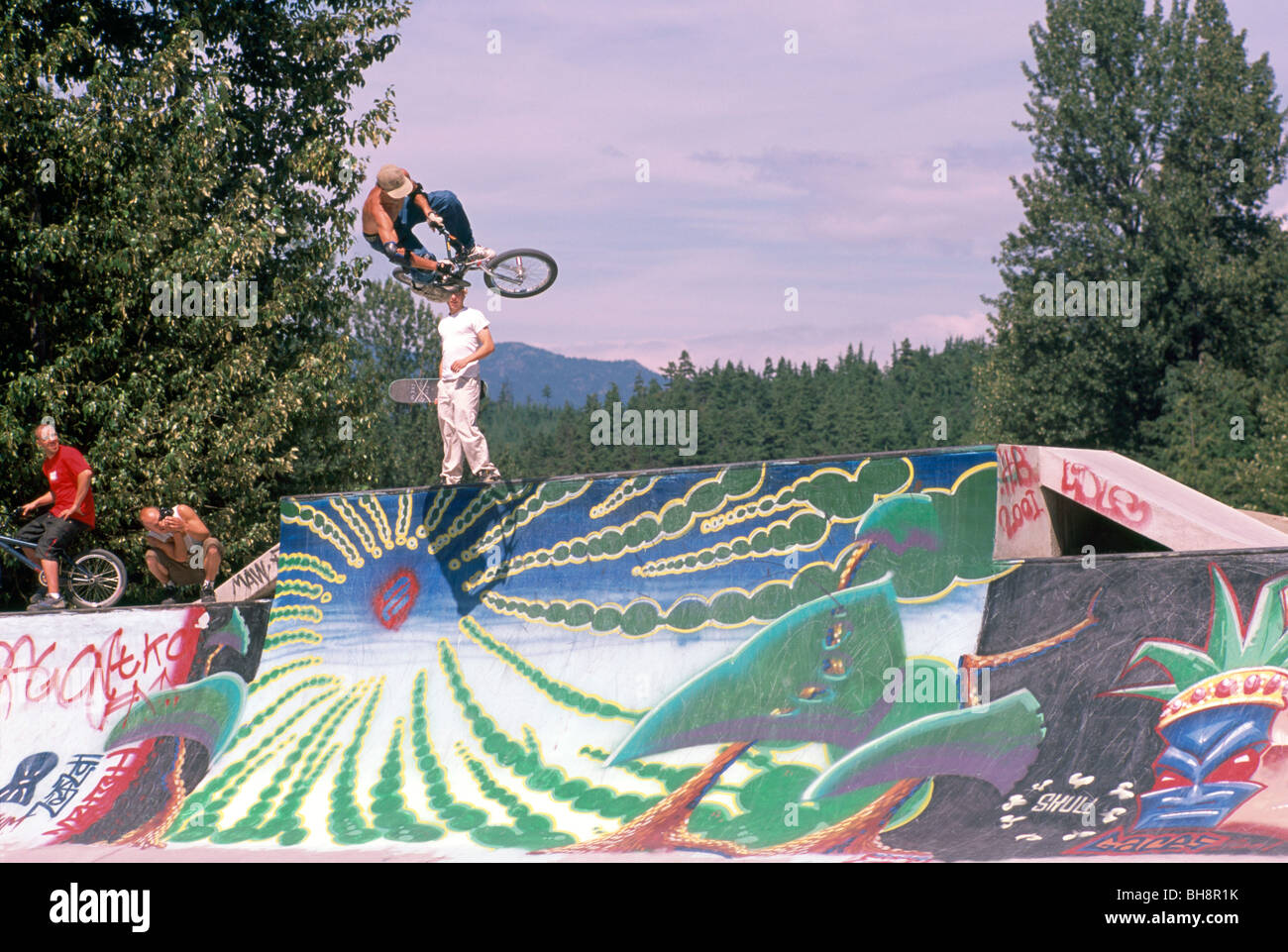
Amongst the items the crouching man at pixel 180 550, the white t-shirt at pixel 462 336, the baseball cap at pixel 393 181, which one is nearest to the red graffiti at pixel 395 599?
the white t-shirt at pixel 462 336

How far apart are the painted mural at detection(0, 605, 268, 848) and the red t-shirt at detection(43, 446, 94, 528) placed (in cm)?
125

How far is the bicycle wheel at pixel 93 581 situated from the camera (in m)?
13.3

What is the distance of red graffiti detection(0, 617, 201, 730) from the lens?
11.5m

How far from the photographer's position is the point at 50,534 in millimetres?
12781

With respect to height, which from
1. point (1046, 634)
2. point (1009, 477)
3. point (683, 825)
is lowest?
point (683, 825)

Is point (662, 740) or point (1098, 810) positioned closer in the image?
point (1098, 810)

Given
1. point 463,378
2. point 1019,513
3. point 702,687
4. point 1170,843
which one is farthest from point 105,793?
point 1170,843

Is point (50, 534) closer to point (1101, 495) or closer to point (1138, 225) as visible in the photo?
point (1101, 495)

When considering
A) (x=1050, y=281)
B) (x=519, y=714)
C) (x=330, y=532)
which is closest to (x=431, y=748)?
(x=519, y=714)

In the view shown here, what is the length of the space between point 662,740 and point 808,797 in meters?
1.39

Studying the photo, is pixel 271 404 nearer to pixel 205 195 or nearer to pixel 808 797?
pixel 205 195

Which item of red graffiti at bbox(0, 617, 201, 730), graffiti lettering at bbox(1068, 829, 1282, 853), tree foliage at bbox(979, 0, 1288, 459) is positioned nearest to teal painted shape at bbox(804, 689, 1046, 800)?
graffiti lettering at bbox(1068, 829, 1282, 853)

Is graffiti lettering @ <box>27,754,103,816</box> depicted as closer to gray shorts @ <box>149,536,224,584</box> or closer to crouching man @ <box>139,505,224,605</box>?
crouching man @ <box>139,505,224,605</box>

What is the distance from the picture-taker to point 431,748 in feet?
32.1
